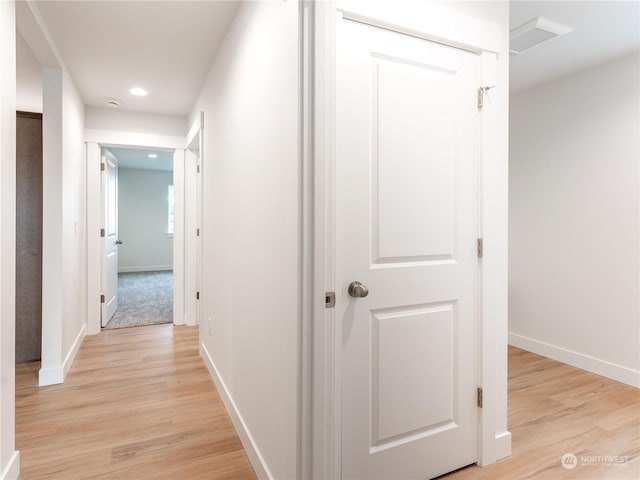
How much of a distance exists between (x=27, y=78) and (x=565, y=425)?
4.60m

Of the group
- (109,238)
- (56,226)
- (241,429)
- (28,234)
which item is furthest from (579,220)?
(109,238)

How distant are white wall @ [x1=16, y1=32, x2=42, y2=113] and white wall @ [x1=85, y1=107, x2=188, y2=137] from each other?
1.53 feet

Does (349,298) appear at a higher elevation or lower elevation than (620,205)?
lower

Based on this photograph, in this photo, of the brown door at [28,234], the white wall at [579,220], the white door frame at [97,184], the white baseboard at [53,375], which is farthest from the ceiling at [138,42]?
the white wall at [579,220]

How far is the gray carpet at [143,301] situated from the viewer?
431 centimetres

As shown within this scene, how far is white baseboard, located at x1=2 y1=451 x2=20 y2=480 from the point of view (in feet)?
5.04

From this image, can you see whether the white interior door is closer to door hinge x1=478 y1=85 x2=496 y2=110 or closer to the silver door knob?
the silver door knob

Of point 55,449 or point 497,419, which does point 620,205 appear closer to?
point 497,419

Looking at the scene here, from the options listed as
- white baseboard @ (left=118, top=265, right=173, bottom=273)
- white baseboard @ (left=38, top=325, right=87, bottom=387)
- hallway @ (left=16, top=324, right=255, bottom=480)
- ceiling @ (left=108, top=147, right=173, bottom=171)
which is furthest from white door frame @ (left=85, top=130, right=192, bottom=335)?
white baseboard @ (left=118, top=265, right=173, bottom=273)

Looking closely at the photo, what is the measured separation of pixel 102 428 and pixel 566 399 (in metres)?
2.92

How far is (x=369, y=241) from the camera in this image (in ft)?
4.88

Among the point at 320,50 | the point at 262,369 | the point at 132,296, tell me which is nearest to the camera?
the point at 320,50

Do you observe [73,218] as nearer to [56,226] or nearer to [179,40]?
[56,226]

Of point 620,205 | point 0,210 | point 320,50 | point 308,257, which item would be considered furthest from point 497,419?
point 0,210
